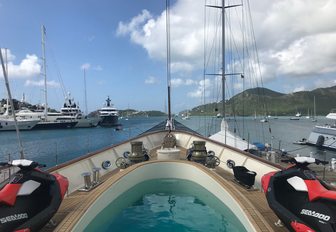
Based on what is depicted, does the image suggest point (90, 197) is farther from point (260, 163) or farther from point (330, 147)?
point (330, 147)

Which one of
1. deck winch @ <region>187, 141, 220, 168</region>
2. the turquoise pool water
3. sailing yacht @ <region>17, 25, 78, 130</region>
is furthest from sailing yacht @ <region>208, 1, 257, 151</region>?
sailing yacht @ <region>17, 25, 78, 130</region>

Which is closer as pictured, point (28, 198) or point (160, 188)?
point (28, 198)

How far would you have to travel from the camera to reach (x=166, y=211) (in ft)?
27.7

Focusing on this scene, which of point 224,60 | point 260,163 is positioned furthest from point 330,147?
point 260,163

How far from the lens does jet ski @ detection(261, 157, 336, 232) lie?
15.2 ft

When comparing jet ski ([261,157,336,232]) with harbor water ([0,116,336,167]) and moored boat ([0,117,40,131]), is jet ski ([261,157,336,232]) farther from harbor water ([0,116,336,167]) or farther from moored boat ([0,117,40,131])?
moored boat ([0,117,40,131])

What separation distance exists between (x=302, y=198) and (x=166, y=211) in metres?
4.40

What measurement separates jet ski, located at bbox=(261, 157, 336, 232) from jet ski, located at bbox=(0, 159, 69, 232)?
4.69 m

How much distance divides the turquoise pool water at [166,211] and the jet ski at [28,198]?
4.50 feet

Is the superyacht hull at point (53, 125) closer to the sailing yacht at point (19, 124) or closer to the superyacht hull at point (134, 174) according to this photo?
the sailing yacht at point (19, 124)

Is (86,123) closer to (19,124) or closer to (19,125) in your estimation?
(19,124)

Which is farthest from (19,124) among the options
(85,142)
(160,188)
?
(160,188)

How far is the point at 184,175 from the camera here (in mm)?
11312

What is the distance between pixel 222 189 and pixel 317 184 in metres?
3.61
